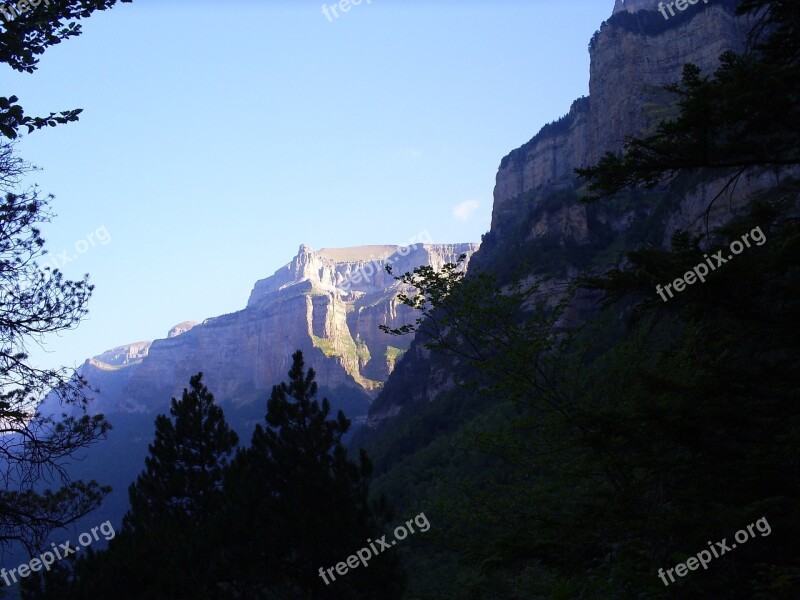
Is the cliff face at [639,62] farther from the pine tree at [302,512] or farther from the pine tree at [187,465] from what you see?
the pine tree at [302,512]

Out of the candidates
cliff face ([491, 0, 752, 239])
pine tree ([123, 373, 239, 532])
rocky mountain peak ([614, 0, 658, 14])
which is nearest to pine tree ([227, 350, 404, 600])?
pine tree ([123, 373, 239, 532])

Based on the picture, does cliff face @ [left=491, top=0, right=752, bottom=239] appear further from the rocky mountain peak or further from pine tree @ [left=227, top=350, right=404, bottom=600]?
pine tree @ [left=227, top=350, right=404, bottom=600]

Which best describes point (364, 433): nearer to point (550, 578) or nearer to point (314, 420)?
point (314, 420)

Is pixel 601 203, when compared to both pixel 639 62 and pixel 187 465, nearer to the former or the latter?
pixel 639 62

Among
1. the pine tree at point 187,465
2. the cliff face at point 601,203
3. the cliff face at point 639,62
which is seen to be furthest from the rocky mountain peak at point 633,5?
the pine tree at point 187,465

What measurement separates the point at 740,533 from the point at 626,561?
0.95m

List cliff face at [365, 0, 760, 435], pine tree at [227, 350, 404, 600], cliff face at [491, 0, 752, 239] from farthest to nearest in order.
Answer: cliff face at [491, 0, 752, 239]
cliff face at [365, 0, 760, 435]
pine tree at [227, 350, 404, 600]

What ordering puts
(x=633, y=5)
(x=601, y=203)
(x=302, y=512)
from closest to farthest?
(x=302, y=512) → (x=601, y=203) → (x=633, y=5)

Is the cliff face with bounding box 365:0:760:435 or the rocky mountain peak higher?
the rocky mountain peak

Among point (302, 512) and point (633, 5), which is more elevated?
point (633, 5)

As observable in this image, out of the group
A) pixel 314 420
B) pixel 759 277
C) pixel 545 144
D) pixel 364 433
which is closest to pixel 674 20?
pixel 545 144

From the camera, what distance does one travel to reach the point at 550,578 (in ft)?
38.5

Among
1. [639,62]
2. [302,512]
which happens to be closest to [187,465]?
[302,512]

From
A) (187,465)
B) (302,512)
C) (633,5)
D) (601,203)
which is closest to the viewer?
(302,512)
